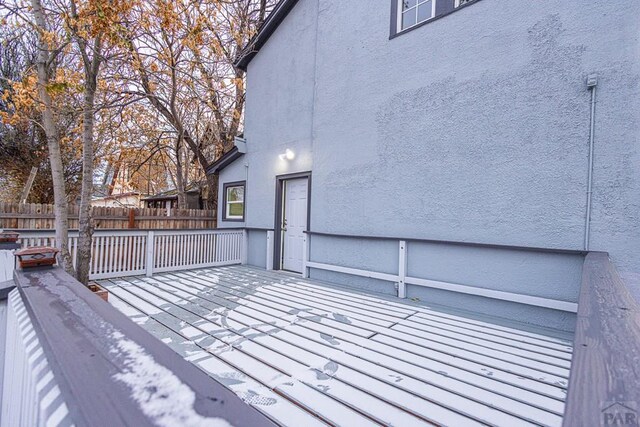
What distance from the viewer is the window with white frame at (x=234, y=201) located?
26.0 feet

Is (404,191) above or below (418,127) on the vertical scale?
below

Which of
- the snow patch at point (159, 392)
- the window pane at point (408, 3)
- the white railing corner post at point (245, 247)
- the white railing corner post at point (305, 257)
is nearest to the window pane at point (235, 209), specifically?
the white railing corner post at point (245, 247)

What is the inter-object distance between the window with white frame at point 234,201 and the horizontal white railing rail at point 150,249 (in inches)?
37.4

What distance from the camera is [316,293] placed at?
4.68 metres

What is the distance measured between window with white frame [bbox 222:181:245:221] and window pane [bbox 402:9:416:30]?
16.2 ft

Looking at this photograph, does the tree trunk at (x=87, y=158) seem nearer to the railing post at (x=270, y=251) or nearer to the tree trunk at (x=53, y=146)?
the tree trunk at (x=53, y=146)

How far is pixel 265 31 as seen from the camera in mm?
7164

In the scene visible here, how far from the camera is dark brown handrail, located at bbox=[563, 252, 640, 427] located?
604 mm

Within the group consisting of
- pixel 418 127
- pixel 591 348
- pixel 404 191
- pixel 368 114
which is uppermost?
pixel 368 114

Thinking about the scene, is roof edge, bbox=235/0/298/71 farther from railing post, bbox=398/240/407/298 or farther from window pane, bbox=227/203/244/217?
railing post, bbox=398/240/407/298

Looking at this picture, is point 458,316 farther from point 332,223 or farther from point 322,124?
point 322,124

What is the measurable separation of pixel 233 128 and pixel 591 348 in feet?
35.8

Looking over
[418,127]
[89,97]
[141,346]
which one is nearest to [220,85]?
[89,97]

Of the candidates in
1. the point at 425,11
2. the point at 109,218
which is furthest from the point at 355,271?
the point at 109,218
